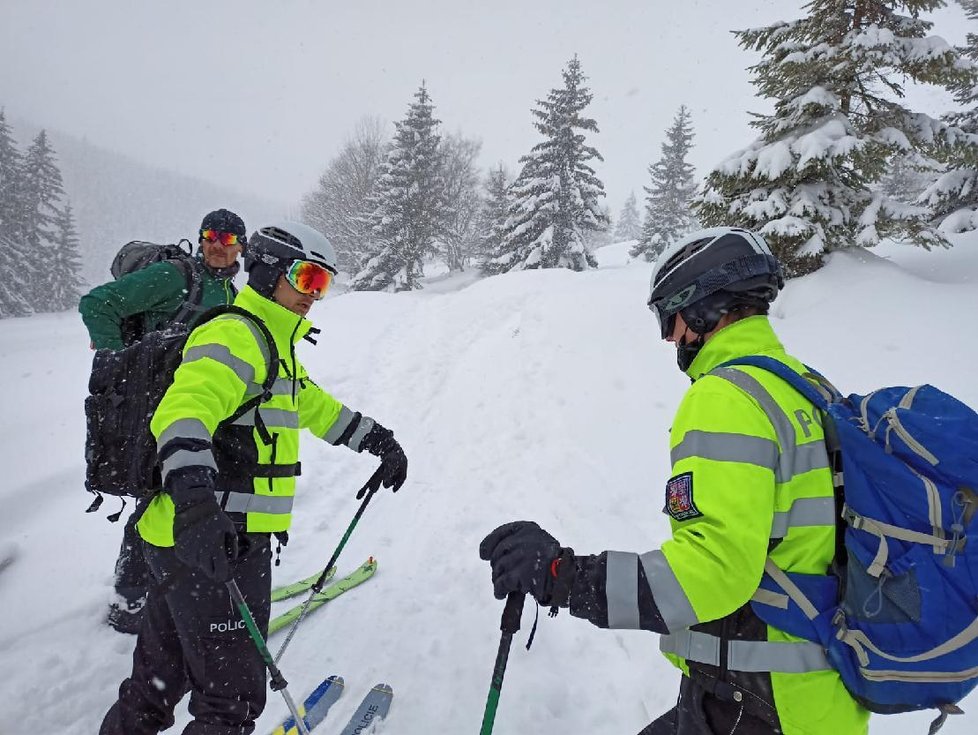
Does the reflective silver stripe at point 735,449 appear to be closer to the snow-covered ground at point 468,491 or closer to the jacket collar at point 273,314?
the jacket collar at point 273,314

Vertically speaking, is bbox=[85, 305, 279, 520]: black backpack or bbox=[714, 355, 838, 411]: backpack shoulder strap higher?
bbox=[714, 355, 838, 411]: backpack shoulder strap

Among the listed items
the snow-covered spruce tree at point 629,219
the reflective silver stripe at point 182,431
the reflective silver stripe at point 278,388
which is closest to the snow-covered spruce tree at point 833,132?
the reflective silver stripe at point 278,388

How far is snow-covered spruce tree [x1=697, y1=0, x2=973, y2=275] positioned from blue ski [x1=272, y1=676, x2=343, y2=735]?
8726 millimetres

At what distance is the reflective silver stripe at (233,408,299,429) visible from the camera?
100 inches

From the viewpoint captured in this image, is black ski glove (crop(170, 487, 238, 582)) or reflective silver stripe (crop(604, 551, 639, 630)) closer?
reflective silver stripe (crop(604, 551, 639, 630))

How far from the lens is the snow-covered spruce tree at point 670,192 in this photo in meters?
31.8

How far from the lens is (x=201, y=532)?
2.08m

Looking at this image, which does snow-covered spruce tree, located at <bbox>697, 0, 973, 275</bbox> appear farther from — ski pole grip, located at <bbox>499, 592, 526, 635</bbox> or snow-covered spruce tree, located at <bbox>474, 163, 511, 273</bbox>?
snow-covered spruce tree, located at <bbox>474, 163, 511, 273</bbox>

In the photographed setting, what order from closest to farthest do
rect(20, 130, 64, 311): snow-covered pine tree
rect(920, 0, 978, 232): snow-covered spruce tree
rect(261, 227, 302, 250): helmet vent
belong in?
rect(261, 227, 302, 250): helmet vent, rect(920, 0, 978, 232): snow-covered spruce tree, rect(20, 130, 64, 311): snow-covered pine tree

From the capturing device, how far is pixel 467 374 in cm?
1043

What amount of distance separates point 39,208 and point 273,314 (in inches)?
1809

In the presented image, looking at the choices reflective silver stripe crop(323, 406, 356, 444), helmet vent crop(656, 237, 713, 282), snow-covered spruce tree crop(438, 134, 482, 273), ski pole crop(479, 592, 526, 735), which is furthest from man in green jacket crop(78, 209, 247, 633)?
snow-covered spruce tree crop(438, 134, 482, 273)

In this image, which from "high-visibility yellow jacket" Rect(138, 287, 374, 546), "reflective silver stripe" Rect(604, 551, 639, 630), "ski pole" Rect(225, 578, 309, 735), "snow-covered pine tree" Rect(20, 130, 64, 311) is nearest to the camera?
"reflective silver stripe" Rect(604, 551, 639, 630)

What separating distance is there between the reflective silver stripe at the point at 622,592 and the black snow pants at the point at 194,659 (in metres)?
1.85
